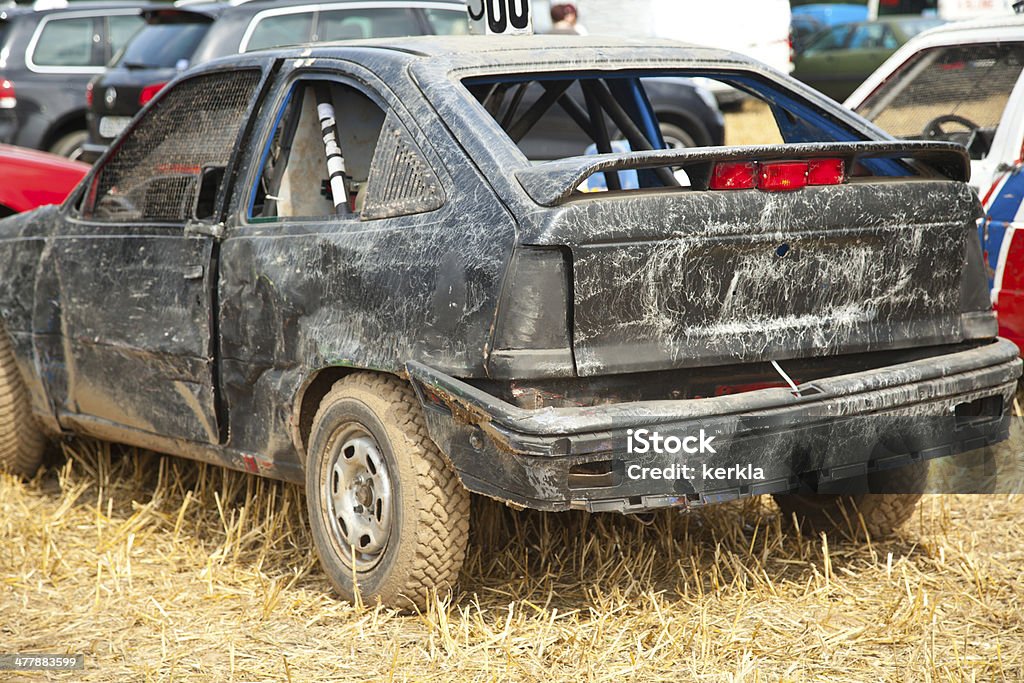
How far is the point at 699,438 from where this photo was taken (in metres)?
3.36

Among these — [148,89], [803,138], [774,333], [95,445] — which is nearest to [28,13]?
[148,89]

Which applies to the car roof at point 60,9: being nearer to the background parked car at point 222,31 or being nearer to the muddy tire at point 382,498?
the background parked car at point 222,31

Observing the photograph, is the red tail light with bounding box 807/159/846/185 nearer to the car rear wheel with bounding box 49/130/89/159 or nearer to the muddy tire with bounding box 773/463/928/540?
the muddy tire with bounding box 773/463/928/540

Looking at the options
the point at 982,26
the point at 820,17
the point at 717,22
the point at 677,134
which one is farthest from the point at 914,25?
the point at 982,26

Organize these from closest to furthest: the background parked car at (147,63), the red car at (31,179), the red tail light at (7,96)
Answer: the red car at (31,179) → the background parked car at (147,63) → the red tail light at (7,96)

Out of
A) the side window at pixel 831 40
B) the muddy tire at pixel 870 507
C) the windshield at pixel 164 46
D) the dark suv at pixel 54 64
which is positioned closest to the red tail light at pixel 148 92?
the windshield at pixel 164 46

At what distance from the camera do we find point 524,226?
11.0 ft

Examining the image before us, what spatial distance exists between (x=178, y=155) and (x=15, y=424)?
57.1 inches

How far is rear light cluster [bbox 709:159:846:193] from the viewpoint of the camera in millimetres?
3545

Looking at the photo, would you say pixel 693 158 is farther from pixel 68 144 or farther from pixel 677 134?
pixel 68 144

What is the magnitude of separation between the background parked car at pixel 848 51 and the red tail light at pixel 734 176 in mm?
18447

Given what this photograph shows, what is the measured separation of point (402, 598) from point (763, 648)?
3.32 feet

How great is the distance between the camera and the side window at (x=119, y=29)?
1404cm

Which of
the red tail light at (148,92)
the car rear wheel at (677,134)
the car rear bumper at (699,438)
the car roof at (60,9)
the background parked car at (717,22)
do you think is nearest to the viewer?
the car rear bumper at (699,438)
